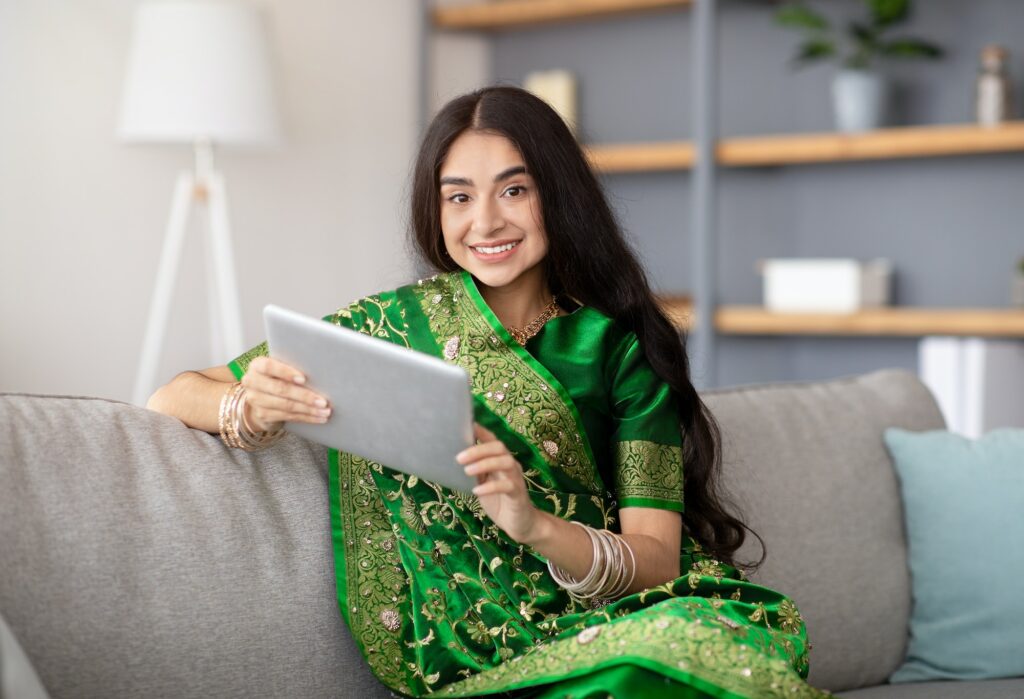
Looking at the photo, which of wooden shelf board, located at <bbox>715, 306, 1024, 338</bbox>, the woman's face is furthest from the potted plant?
the woman's face

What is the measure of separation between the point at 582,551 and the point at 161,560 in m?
0.45

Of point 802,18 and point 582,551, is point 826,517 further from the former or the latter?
point 802,18

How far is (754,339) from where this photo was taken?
4.22m

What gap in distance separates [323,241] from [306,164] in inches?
10.0

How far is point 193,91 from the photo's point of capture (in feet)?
10.8

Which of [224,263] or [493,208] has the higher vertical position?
[493,208]

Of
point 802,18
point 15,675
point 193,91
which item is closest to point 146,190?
point 193,91

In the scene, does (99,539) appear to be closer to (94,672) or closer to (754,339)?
(94,672)

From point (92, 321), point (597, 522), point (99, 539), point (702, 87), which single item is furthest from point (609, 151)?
point (99, 539)

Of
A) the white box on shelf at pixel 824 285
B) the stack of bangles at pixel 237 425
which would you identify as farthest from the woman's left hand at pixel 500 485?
the white box on shelf at pixel 824 285

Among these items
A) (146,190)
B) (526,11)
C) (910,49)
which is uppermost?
(526,11)

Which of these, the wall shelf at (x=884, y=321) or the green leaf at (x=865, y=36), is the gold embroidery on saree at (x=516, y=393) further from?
the green leaf at (x=865, y=36)

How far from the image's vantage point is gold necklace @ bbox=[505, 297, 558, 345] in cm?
163

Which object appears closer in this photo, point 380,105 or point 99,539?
point 99,539
